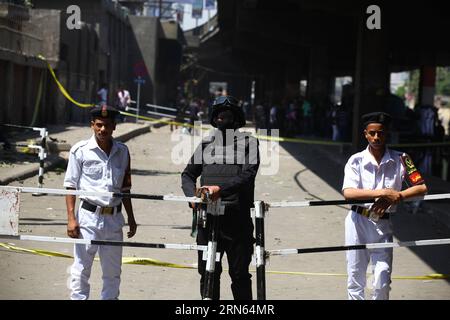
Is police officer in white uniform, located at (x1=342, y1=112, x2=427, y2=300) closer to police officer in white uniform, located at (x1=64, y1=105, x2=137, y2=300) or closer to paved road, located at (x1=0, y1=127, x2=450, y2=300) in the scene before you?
paved road, located at (x1=0, y1=127, x2=450, y2=300)

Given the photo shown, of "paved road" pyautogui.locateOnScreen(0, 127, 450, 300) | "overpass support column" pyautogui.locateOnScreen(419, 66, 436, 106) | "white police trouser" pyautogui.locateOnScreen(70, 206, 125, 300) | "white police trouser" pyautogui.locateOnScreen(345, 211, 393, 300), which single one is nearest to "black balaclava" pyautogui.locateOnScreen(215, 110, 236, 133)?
"white police trouser" pyautogui.locateOnScreen(70, 206, 125, 300)

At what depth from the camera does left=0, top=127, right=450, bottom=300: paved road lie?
29.0ft

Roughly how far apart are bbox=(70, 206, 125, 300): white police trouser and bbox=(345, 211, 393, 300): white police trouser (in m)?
1.85

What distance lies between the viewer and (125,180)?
23.8 feet

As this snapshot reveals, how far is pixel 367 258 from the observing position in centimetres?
712

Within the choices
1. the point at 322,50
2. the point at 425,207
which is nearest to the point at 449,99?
the point at 322,50

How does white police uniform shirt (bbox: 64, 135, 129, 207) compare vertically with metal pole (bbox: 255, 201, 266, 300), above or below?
above

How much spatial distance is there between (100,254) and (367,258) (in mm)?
2114

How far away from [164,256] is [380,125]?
4.51 meters

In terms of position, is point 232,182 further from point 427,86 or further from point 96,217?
point 427,86

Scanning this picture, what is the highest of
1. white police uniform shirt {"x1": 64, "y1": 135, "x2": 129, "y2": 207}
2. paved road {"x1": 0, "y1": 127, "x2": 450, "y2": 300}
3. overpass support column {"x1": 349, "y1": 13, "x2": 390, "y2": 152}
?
overpass support column {"x1": 349, "y1": 13, "x2": 390, "y2": 152}

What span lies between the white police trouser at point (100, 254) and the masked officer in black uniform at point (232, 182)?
0.67 m

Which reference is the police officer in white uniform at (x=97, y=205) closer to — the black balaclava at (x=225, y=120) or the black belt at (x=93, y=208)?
the black belt at (x=93, y=208)

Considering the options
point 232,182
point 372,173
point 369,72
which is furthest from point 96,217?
point 369,72
